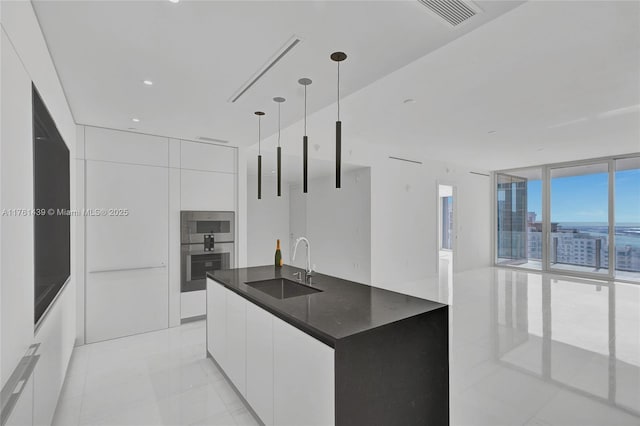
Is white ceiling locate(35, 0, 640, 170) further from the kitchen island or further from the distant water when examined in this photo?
the distant water

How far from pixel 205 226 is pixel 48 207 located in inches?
98.6

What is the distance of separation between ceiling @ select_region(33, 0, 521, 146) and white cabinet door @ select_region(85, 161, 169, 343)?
3.55 ft

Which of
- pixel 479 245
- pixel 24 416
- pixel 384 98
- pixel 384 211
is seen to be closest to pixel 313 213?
pixel 384 211

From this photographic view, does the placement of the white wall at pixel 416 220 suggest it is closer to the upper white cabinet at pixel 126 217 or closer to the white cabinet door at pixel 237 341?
the upper white cabinet at pixel 126 217

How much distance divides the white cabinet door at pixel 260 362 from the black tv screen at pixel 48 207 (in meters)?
1.21

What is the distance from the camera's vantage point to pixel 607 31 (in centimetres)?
240

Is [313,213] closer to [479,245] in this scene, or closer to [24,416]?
[479,245]

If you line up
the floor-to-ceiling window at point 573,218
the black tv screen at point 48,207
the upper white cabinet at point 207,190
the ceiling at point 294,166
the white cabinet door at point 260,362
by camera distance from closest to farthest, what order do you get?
the black tv screen at point 48,207
the white cabinet door at point 260,362
the upper white cabinet at point 207,190
the ceiling at point 294,166
the floor-to-ceiling window at point 573,218

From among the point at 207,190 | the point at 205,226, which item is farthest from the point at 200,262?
the point at 207,190

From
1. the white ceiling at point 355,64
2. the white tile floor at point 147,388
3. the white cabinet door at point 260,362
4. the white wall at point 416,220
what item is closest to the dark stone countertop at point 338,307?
the white cabinet door at point 260,362

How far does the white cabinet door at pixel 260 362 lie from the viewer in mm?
1993

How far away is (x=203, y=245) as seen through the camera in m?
4.48

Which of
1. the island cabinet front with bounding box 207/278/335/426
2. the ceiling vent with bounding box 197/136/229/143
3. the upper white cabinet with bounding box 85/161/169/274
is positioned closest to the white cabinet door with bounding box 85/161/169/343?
the upper white cabinet with bounding box 85/161/169/274

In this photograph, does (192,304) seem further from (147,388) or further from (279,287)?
(279,287)
